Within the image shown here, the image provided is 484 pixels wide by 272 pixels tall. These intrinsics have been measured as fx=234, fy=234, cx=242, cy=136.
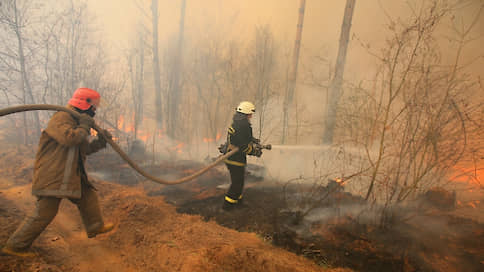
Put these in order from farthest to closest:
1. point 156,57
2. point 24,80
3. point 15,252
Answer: point 156,57 → point 24,80 → point 15,252

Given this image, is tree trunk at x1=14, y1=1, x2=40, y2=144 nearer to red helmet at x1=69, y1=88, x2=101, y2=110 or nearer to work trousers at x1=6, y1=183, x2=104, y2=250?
red helmet at x1=69, y1=88, x2=101, y2=110

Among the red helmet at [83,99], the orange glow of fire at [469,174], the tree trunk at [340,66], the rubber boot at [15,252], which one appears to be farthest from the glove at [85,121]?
the tree trunk at [340,66]

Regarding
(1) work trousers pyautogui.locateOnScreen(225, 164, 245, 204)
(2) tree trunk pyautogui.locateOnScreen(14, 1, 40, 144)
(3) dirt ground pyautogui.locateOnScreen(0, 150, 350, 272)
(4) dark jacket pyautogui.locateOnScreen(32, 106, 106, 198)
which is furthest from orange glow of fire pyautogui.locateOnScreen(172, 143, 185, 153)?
(4) dark jacket pyautogui.locateOnScreen(32, 106, 106, 198)

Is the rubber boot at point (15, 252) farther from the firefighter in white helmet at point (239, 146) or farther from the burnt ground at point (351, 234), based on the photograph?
the firefighter in white helmet at point (239, 146)

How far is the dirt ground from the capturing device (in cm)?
284

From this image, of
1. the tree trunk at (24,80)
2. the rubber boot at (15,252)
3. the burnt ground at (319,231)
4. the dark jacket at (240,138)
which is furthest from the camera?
the tree trunk at (24,80)

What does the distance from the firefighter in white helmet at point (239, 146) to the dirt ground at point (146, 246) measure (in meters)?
0.68

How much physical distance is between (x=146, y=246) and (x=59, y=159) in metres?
1.60

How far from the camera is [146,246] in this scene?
3291 mm

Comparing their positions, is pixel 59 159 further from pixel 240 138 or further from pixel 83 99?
pixel 240 138

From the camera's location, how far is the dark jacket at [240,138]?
14.5 ft

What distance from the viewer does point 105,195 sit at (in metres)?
5.13

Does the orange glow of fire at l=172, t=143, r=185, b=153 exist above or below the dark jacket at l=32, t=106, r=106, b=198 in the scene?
below

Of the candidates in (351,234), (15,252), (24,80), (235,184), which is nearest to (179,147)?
(24,80)
